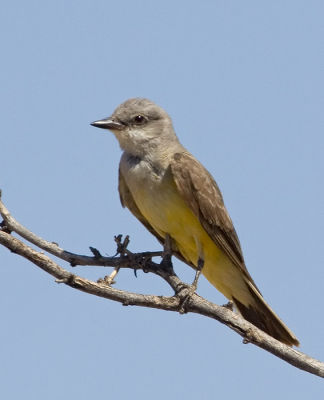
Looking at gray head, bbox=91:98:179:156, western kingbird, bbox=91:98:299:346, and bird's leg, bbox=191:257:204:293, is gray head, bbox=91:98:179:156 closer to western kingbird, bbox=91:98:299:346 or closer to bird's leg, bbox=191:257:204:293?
western kingbird, bbox=91:98:299:346

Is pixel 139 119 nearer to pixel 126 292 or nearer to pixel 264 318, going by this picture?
pixel 264 318

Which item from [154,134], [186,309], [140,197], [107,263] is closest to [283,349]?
[186,309]

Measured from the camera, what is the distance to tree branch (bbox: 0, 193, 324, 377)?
666 cm

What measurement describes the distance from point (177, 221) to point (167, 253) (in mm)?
379

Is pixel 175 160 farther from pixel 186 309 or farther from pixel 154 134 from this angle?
pixel 186 309

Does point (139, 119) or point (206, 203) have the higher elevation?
point (139, 119)

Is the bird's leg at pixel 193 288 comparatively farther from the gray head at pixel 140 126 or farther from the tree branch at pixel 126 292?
the gray head at pixel 140 126

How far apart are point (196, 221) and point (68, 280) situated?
2.72 metres

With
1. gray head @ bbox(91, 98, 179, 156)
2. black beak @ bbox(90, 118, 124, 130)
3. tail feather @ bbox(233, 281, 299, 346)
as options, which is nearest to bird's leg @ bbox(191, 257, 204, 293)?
tail feather @ bbox(233, 281, 299, 346)

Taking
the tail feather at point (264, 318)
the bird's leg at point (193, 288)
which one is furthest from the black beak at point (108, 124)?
the tail feather at point (264, 318)

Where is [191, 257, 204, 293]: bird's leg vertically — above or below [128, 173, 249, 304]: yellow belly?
below

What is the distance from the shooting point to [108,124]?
378 inches

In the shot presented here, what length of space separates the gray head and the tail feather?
2018 mm

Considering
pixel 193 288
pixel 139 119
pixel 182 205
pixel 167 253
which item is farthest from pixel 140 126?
pixel 193 288
